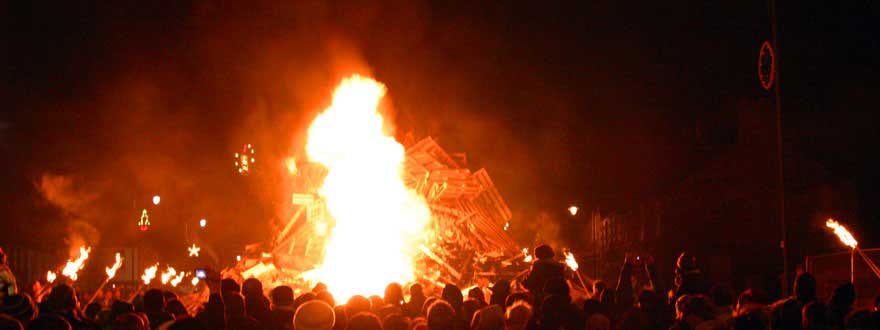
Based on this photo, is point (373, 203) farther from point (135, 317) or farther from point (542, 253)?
point (135, 317)

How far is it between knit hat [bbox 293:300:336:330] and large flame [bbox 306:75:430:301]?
35.3 ft

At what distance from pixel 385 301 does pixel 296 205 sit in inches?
474

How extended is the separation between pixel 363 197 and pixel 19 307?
1208cm

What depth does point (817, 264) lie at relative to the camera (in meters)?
16.0

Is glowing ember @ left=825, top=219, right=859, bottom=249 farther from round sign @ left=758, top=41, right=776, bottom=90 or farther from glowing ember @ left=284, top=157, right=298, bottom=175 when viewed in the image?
glowing ember @ left=284, top=157, right=298, bottom=175

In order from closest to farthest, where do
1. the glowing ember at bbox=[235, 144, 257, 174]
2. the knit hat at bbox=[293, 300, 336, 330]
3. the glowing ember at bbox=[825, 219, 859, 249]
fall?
1. the knit hat at bbox=[293, 300, 336, 330]
2. the glowing ember at bbox=[825, 219, 859, 249]
3. the glowing ember at bbox=[235, 144, 257, 174]

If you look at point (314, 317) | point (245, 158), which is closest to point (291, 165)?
point (245, 158)

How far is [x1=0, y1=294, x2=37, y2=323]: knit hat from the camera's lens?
26.1 feet

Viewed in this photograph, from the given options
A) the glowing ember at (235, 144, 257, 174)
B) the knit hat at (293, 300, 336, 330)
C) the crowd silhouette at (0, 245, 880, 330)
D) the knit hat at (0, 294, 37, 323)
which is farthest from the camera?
the glowing ember at (235, 144, 257, 174)

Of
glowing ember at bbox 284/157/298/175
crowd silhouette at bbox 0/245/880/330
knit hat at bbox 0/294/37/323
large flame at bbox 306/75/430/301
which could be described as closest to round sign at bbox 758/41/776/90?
crowd silhouette at bbox 0/245/880/330

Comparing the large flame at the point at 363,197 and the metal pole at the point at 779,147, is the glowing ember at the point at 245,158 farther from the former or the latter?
the metal pole at the point at 779,147

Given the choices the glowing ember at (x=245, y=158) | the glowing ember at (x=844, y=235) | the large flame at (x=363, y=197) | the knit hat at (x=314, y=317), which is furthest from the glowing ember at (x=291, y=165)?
the knit hat at (x=314, y=317)

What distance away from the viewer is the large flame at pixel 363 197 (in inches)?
728

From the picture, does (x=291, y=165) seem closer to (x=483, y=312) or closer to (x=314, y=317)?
(x=483, y=312)
